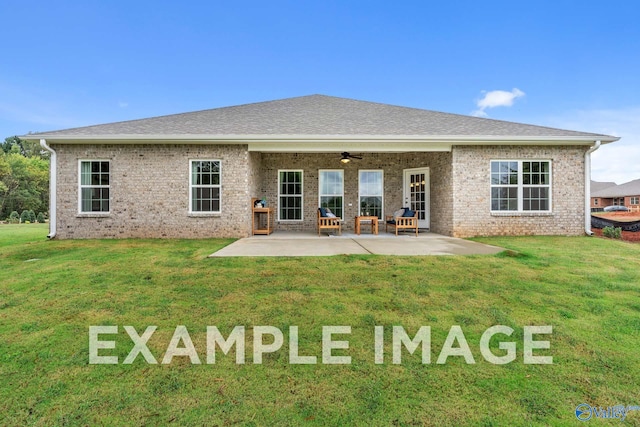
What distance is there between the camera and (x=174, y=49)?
614 inches

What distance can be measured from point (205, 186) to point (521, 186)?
10.2 metres

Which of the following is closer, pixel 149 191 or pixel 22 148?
pixel 149 191

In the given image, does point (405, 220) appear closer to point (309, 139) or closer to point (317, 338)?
point (309, 139)

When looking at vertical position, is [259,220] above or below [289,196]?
below

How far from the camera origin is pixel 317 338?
2.55 m

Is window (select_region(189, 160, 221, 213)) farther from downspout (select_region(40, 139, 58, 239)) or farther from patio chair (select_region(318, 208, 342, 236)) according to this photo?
downspout (select_region(40, 139, 58, 239))

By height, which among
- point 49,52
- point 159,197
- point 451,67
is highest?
point 49,52

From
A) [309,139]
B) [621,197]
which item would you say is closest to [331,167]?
[309,139]

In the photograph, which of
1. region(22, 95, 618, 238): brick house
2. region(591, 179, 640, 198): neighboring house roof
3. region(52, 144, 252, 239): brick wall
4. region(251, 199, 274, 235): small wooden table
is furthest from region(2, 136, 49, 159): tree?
region(591, 179, 640, 198): neighboring house roof

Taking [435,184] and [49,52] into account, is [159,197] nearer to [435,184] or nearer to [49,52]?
[435,184]

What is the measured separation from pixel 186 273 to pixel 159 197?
216 inches

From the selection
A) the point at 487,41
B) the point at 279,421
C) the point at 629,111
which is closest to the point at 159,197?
the point at 279,421

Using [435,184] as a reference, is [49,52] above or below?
above

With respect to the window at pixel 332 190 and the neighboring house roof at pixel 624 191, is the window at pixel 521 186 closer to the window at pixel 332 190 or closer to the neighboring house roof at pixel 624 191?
the window at pixel 332 190
